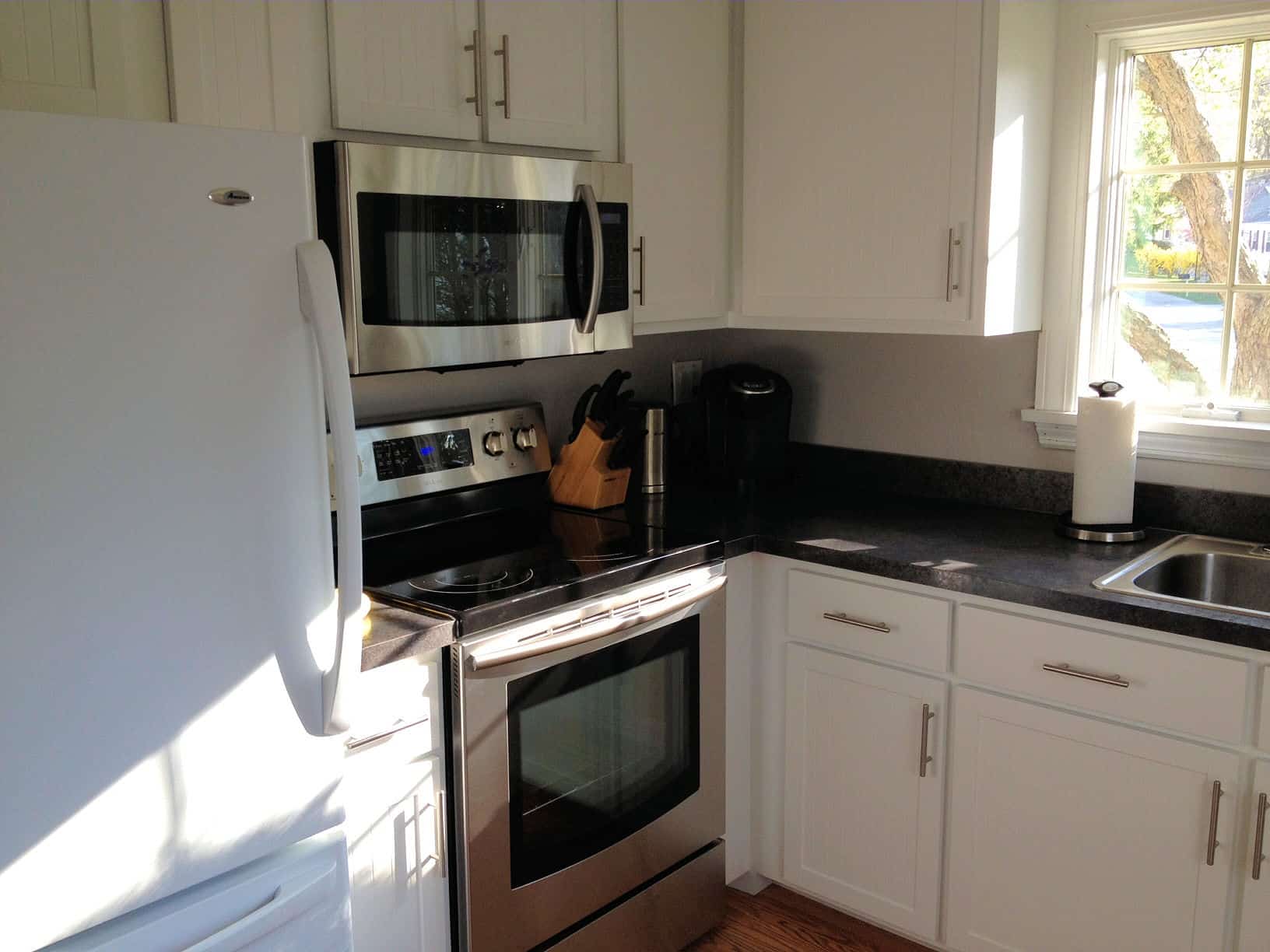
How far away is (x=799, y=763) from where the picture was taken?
254 cm

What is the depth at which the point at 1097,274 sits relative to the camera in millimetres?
2578

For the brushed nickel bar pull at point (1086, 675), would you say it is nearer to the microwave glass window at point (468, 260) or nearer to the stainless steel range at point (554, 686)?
the stainless steel range at point (554, 686)

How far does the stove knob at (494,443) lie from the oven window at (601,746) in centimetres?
58

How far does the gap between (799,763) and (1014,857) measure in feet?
1.59

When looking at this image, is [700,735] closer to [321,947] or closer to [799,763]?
[799,763]

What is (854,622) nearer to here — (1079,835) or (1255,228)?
(1079,835)

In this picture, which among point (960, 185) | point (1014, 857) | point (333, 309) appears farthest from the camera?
point (960, 185)

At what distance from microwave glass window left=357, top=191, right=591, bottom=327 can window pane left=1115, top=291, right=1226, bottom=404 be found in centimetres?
118

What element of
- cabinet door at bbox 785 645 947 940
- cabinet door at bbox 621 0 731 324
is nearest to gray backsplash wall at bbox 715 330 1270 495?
cabinet door at bbox 621 0 731 324

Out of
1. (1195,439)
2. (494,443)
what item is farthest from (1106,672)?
(494,443)

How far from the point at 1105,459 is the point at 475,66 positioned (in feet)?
4.69

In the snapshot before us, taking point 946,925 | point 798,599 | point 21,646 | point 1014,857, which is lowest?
point 946,925

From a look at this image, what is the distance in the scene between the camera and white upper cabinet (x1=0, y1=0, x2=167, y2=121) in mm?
1568

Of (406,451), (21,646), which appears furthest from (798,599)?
Answer: (21,646)
